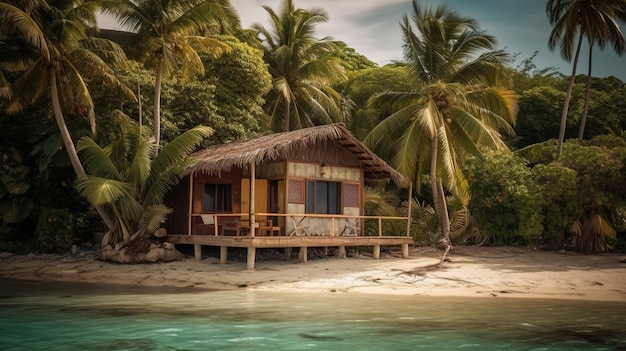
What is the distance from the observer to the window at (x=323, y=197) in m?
18.0

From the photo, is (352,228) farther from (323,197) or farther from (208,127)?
(208,127)

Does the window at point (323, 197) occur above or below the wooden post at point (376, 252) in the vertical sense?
above

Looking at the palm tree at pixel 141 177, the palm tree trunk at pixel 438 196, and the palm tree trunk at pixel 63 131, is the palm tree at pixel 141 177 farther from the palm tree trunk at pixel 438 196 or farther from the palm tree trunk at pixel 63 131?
the palm tree trunk at pixel 438 196

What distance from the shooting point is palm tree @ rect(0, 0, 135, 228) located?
16828 mm

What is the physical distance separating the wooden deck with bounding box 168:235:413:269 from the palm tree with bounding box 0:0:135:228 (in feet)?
8.69

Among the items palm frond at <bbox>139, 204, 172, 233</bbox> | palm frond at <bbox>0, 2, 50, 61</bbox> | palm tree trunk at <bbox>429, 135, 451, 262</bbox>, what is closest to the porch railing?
palm frond at <bbox>139, 204, 172, 233</bbox>

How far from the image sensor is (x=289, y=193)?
17.4 meters

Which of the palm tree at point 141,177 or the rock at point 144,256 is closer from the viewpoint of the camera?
the palm tree at point 141,177

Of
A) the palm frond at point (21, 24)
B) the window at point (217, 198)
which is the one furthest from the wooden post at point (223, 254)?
the palm frond at point (21, 24)

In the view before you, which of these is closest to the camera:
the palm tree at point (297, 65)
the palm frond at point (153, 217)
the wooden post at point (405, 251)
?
the palm frond at point (153, 217)

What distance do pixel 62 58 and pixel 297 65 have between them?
13.2m

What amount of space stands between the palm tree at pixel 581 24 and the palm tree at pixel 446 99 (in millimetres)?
3887

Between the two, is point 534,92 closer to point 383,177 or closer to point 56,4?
point 383,177

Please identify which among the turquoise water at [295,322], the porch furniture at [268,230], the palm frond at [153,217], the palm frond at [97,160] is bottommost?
the turquoise water at [295,322]
